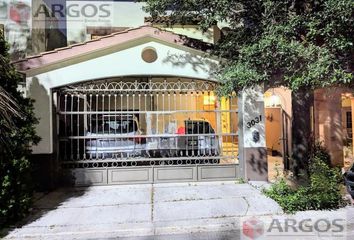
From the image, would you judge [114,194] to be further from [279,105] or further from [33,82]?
[279,105]

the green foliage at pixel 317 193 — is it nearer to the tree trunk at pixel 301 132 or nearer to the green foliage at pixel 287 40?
the tree trunk at pixel 301 132

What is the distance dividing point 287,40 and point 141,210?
4.40 meters

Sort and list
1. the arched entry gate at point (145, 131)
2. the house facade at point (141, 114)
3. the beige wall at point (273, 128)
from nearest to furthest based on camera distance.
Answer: the house facade at point (141, 114) < the arched entry gate at point (145, 131) < the beige wall at point (273, 128)

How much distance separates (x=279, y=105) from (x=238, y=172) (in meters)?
5.21

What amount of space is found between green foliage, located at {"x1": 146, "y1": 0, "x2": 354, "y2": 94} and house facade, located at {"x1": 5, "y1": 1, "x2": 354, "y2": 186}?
6.27ft

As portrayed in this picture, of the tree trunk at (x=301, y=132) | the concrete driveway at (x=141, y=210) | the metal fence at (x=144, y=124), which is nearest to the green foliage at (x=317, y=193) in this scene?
the concrete driveway at (x=141, y=210)

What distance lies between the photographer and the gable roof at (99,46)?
8.86 meters

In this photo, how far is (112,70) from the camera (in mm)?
9281

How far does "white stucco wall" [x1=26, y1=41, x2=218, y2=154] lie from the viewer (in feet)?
29.5

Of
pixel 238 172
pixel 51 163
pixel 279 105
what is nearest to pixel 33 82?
pixel 51 163

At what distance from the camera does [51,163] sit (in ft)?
29.5

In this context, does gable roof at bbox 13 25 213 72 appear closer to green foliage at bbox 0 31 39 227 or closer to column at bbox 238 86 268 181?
column at bbox 238 86 268 181

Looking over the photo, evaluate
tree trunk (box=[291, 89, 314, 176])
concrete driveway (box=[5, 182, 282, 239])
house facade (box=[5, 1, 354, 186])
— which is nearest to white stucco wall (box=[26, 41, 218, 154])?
house facade (box=[5, 1, 354, 186])

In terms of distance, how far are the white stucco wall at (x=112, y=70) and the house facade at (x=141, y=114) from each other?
0.03 m
